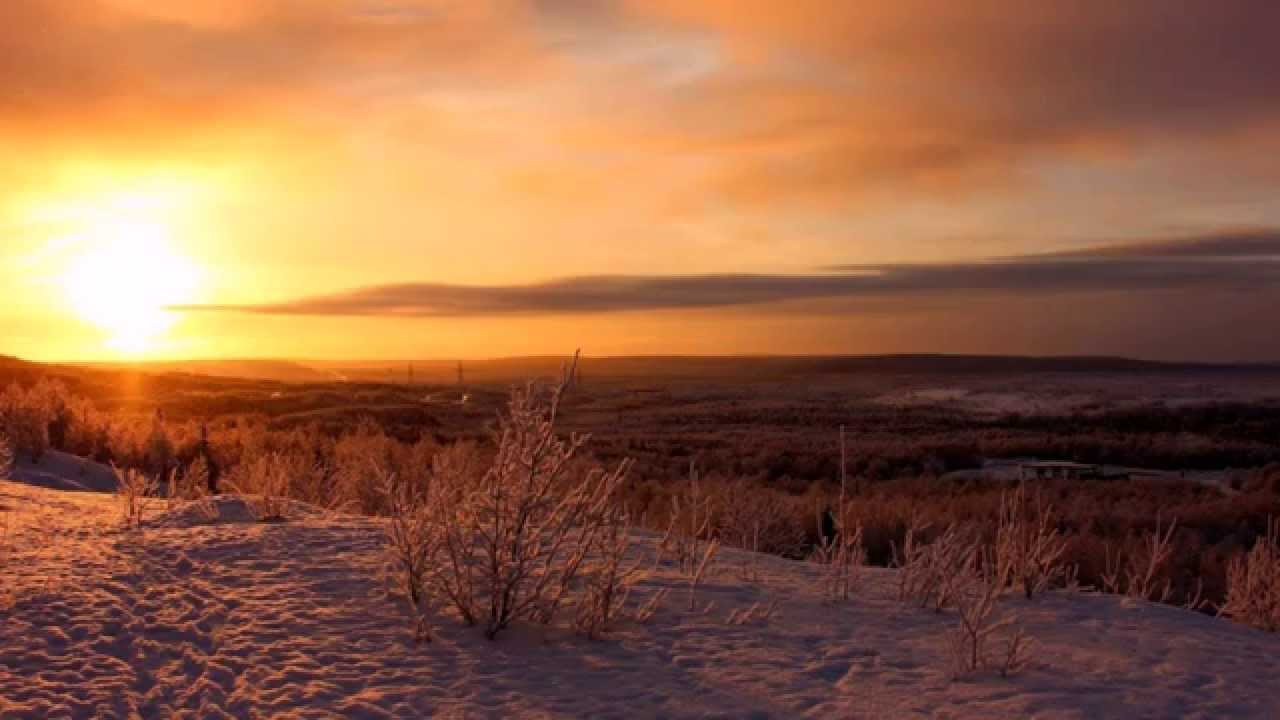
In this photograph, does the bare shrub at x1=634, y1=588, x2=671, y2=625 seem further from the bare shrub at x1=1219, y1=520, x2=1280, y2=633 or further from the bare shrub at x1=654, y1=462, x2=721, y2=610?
the bare shrub at x1=1219, y1=520, x2=1280, y2=633

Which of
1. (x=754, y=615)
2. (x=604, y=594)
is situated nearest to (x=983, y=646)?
(x=754, y=615)

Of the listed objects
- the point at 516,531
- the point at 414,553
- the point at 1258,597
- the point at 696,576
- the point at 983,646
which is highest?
the point at 516,531

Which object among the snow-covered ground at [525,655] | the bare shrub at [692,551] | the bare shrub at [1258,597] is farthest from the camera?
the bare shrub at [1258,597]

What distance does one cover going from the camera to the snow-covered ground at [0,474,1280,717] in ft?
17.1

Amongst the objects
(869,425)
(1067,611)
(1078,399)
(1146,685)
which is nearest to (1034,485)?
(1067,611)

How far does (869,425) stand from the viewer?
178ft

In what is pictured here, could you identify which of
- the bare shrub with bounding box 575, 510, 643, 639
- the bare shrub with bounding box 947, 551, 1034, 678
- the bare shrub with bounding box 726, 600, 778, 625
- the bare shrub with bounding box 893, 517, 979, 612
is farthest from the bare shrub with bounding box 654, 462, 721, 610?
the bare shrub with bounding box 947, 551, 1034, 678

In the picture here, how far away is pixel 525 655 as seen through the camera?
19.5 ft

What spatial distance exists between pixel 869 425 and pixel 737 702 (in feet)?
165

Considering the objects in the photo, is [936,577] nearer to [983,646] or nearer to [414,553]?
[983,646]

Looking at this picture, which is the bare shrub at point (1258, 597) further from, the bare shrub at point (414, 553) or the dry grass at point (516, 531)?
the bare shrub at point (414, 553)

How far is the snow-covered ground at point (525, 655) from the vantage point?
206 inches

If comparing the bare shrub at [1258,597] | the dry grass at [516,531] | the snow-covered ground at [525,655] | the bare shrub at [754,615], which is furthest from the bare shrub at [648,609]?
the bare shrub at [1258,597]

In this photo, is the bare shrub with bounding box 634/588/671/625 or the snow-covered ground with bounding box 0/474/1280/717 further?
the bare shrub with bounding box 634/588/671/625
